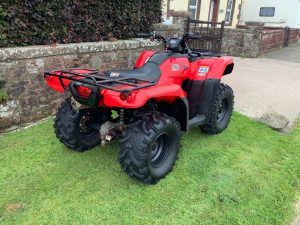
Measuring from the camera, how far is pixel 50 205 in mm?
2844

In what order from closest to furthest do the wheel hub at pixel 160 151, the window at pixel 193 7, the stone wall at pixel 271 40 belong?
the wheel hub at pixel 160 151 < the stone wall at pixel 271 40 < the window at pixel 193 7

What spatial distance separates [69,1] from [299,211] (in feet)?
14.6

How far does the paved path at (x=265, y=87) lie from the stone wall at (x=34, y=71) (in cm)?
286

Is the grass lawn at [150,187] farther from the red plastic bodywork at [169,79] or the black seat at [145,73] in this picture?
the black seat at [145,73]

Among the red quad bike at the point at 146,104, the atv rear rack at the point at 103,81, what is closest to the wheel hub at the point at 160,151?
the red quad bike at the point at 146,104

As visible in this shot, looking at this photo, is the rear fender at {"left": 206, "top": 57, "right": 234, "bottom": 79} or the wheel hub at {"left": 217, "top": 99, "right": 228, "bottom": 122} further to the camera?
the wheel hub at {"left": 217, "top": 99, "right": 228, "bottom": 122}

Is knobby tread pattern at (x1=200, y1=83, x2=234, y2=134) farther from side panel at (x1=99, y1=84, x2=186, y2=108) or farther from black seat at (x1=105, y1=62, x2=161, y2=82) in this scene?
side panel at (x1=99, y1=84, x2=186, y2=108)

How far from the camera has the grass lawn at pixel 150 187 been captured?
2783 mm

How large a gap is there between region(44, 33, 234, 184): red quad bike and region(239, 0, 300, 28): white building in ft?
64.9

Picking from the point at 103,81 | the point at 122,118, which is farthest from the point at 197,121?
the point at 103,81

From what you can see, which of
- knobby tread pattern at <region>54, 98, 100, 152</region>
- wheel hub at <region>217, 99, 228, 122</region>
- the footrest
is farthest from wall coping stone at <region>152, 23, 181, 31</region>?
knobby tread pattern at <region>54, 98, 100, 152</region>

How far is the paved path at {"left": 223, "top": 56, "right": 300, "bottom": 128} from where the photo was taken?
5.79 meters

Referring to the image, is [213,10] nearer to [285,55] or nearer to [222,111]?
[285,55]

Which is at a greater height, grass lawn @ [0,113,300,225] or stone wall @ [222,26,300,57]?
stone wall @ [222,26,300,57]
